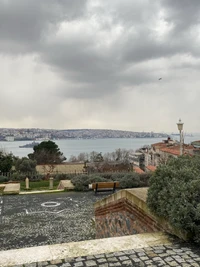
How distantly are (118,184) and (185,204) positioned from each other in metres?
11.5

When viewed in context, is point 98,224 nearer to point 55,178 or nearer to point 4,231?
point 4,231

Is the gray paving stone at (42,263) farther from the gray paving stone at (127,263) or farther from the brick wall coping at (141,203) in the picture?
the brick wall coping at (141,203)

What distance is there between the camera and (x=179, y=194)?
417cm

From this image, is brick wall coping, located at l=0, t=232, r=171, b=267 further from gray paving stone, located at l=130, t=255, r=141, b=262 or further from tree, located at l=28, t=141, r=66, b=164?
tree, located at l=28, t=141, r=66, b=164

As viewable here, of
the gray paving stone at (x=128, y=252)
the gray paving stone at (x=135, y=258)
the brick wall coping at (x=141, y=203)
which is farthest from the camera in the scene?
the brick wall coping at (x=141, y=203)

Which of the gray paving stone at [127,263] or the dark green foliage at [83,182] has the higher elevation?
the gray paving stone at [127,263]

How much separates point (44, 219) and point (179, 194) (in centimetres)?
689

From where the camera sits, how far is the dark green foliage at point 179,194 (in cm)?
394

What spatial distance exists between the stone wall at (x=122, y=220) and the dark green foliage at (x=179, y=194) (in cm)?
53

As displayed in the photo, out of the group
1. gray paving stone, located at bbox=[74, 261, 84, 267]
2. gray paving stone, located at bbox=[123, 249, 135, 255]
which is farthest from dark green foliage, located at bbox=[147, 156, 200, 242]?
gray paving stone, located at bbox=[74, 261, 84, 267]

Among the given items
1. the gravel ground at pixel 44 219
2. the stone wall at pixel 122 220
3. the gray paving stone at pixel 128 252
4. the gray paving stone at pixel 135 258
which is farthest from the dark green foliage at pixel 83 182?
the gray paving stone at pixel 135 258

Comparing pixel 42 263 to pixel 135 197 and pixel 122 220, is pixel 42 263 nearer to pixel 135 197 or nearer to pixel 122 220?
pixel 135 197

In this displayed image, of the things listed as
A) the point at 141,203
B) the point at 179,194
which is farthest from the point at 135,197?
the point at 179,194

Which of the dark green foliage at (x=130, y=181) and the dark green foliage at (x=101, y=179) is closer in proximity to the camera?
the dark green foliage at (x=101, y=179)
